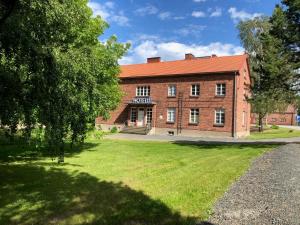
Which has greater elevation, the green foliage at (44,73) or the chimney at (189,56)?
the chimney at (189,56)

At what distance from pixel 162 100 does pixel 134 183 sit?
2881 centimetres

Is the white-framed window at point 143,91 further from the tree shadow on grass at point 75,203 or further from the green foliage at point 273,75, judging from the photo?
the tree shadow on grass at point 75,203

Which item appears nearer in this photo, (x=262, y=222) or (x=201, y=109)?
(x=262, y=222)

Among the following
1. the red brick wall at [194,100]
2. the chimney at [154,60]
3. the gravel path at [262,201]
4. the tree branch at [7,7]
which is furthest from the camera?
the chimney at [154,60]

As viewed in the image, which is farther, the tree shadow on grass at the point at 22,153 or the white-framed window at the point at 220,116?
the white-framed window at the point at 220,116

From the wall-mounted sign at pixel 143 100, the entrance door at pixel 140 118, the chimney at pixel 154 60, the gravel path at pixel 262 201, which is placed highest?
the chimney at pixel 154 60

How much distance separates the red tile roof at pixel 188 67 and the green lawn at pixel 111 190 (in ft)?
71.5

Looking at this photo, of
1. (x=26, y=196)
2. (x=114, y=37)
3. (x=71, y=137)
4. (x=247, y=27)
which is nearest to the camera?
(x=26, y=196)

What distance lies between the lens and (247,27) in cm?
4862

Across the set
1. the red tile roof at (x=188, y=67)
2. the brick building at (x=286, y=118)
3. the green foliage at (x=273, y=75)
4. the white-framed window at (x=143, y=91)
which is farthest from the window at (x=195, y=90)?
the brick building at (x=286, y=118)

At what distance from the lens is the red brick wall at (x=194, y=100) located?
34406 mm

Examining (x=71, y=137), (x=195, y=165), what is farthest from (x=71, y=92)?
(x=195, y=165)

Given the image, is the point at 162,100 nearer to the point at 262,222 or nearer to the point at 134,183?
the point at 134,183

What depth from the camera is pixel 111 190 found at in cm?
935
